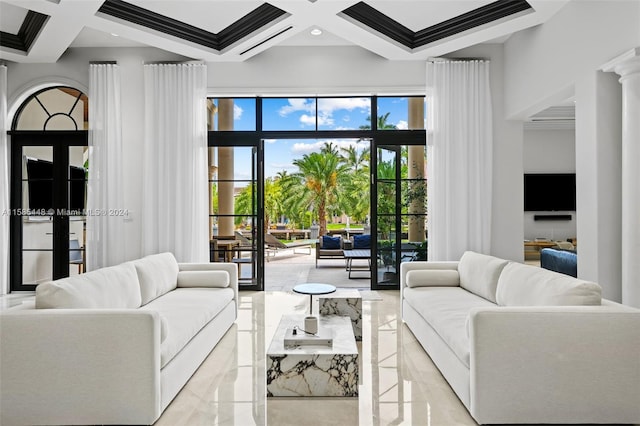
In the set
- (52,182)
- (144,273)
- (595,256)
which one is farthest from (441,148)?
(52,182)

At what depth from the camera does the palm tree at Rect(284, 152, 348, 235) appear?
13883mm

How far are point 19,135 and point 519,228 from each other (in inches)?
278

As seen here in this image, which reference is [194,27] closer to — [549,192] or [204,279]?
[204,279]

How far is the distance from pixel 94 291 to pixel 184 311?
692 millimetres

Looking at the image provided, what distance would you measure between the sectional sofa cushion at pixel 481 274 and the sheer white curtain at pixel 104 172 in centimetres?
432

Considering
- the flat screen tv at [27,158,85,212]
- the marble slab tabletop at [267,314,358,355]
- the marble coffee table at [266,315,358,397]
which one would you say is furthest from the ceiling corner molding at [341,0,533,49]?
the flat screen tv at [27,158,85,212]

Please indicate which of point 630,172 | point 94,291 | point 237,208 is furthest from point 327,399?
point 237,208

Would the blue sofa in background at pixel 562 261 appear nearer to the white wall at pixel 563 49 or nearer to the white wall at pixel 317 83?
the white wall at pixel 317 83

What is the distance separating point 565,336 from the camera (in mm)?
2148

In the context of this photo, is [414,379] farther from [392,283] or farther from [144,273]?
[392,283]

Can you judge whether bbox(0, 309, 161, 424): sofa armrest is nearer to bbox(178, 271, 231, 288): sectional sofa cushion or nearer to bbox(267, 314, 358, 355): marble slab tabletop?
bbox(267, 314, 358, 355): marble slab tabletop

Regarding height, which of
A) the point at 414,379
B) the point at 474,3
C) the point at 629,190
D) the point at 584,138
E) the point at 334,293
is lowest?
the point at 414,379

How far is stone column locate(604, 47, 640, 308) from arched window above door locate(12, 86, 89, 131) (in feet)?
20.8

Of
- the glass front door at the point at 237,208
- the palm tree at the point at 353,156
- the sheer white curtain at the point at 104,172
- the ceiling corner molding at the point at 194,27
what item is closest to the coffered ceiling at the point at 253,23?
the ceiling corner molding at the point at 194,27
